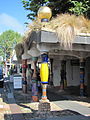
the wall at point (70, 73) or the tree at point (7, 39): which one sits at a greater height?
the tree at point (7, 39)

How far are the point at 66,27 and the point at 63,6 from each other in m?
4.90

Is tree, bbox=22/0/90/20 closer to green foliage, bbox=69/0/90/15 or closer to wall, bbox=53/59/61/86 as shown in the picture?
green foliage, bbox=69/0/90/15

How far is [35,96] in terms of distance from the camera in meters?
10.1

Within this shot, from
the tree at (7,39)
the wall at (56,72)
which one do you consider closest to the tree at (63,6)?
the wall at (56,72)

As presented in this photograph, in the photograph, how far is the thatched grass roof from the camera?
7.59 metres

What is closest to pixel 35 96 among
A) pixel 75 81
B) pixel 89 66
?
pixel 89 66

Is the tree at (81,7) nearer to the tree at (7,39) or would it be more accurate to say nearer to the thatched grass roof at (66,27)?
the thatched grass roof at (66,27)

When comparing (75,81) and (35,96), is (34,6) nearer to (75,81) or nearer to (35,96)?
(35,96)

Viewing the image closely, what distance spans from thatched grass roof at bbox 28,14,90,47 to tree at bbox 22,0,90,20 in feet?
8.80

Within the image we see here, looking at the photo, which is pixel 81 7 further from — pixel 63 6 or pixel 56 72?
pixel 56 72

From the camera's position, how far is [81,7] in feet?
35.9

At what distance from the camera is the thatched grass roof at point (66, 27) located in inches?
299

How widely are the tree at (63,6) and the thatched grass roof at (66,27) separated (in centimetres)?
268

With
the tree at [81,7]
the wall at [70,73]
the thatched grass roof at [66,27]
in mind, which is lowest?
the wall at [70,73]
